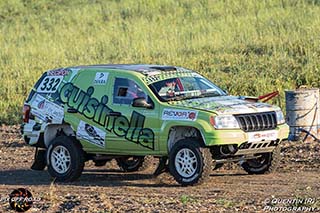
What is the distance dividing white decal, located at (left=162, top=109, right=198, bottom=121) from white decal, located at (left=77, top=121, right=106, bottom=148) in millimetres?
1160

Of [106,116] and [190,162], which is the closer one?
[190,162]

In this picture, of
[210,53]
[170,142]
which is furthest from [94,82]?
A: [210,53]

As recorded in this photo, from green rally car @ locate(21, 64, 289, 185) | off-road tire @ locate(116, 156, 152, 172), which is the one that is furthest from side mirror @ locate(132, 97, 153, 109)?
off-road tire @ locate(116, 156, 152, 172)

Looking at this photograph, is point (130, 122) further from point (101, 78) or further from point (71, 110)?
point (71, 110)

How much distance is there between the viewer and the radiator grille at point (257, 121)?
42.0 ft

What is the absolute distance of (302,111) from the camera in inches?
675

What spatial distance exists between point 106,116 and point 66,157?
3.12 ft

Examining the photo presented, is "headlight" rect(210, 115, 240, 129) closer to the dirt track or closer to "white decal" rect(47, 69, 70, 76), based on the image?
the dirt track

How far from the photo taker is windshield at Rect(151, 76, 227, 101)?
531 inches

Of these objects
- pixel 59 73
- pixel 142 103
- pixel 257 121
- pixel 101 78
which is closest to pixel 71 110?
pixel 101 78

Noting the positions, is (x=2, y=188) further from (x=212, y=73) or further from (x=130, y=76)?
(x=212, y=73)

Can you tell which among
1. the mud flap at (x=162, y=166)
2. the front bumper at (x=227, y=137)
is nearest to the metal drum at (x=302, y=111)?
the mud flap at (x=162, y=166)

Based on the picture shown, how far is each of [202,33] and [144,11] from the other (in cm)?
708

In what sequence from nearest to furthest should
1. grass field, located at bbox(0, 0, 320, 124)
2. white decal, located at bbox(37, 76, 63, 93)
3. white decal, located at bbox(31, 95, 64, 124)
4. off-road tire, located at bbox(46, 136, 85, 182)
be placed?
off-road tire, located at bbox(46, 136, 85, 182) → white decal, located at bbox(31, 95, 64, 124) → white decal, located at bbox(37, 76, 63, 93) → grass field, located at bbox(0, 0, 320, 124)
